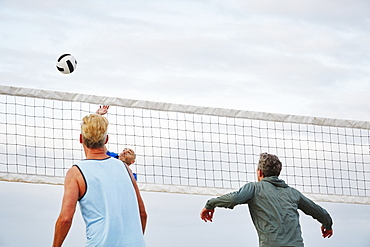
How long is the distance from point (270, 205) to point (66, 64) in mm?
4103

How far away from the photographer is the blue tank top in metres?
3.33

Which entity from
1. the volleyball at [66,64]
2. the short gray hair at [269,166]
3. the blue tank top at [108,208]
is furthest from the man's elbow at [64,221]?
the volleyball at [66,64]

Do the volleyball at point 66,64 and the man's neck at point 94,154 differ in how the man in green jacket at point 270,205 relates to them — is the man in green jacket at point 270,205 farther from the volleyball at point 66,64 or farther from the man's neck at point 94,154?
the volleyball at point 66,64

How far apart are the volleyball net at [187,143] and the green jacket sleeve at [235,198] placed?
8.69ft

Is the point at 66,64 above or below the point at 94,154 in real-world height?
above

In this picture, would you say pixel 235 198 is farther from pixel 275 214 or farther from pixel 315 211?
pixel 315 211

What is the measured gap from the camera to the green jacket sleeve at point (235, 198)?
4.81m

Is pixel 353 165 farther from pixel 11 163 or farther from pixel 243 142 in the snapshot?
pixel 11 163

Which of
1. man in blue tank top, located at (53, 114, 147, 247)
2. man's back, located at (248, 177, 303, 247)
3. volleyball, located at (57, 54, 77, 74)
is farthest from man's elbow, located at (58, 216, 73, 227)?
volleyball, located at (57, 54, 77, 74)

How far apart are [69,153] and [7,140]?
781 mm

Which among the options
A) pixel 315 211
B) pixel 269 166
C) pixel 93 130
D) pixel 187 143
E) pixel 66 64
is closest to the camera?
pixel 93 130

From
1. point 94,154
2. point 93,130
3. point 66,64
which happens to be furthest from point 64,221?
point 66,64

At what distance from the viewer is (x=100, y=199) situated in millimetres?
3387

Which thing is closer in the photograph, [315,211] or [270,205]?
[270,205]
